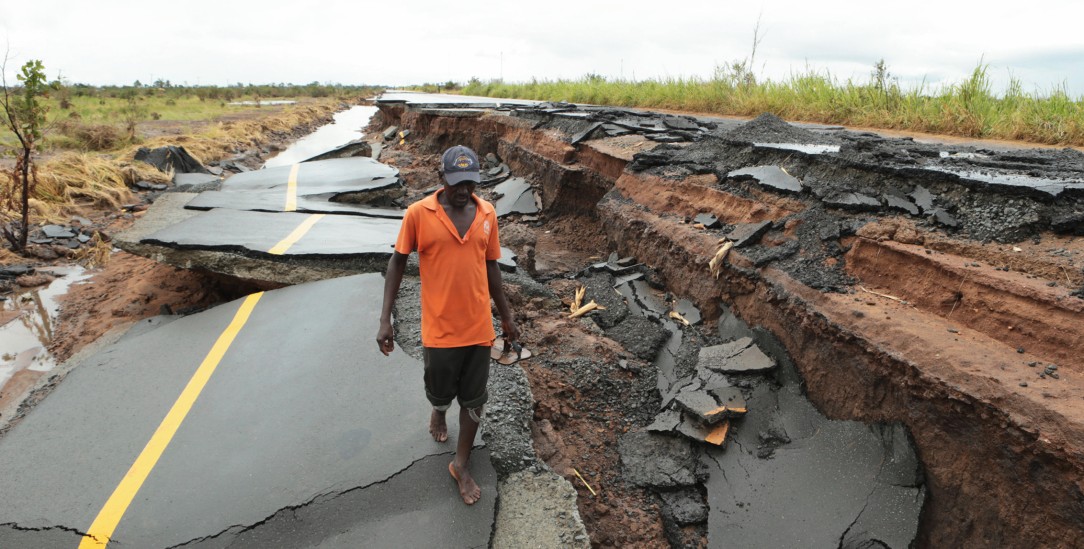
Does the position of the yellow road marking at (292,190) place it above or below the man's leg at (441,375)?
→ above

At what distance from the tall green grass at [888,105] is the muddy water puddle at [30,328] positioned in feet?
36.4

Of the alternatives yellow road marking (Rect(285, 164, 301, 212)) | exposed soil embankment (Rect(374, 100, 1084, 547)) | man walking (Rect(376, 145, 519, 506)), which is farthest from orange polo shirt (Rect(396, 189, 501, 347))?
yellow road marking (Rect(285, 164, 301, 212))

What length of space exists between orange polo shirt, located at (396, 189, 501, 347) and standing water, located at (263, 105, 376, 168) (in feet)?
40.3

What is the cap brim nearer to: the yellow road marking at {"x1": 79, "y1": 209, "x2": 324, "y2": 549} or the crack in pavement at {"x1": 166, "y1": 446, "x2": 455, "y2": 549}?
the crack in pavement at {"x1": 166, "y1": 446, "x2": 455, "y2": 549}

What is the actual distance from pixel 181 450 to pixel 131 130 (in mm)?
19138

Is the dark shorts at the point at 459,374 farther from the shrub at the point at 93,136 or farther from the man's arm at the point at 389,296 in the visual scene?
the shrub at the point at 93,136

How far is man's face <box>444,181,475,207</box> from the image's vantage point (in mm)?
2539

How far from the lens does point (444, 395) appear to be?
113 inches

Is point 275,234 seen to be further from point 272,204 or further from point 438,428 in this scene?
point 438,428

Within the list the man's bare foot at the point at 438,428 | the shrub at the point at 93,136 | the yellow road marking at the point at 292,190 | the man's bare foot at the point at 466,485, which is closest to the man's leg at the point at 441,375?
the man's bare foot at the point at 438,428

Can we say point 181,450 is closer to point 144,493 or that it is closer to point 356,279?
point 144,493

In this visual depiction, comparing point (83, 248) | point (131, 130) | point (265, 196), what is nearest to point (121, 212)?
point (83, 248)

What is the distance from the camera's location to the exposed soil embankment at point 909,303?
2.42m

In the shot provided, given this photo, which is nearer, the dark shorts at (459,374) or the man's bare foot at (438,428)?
the dark shorts at (459,374)
